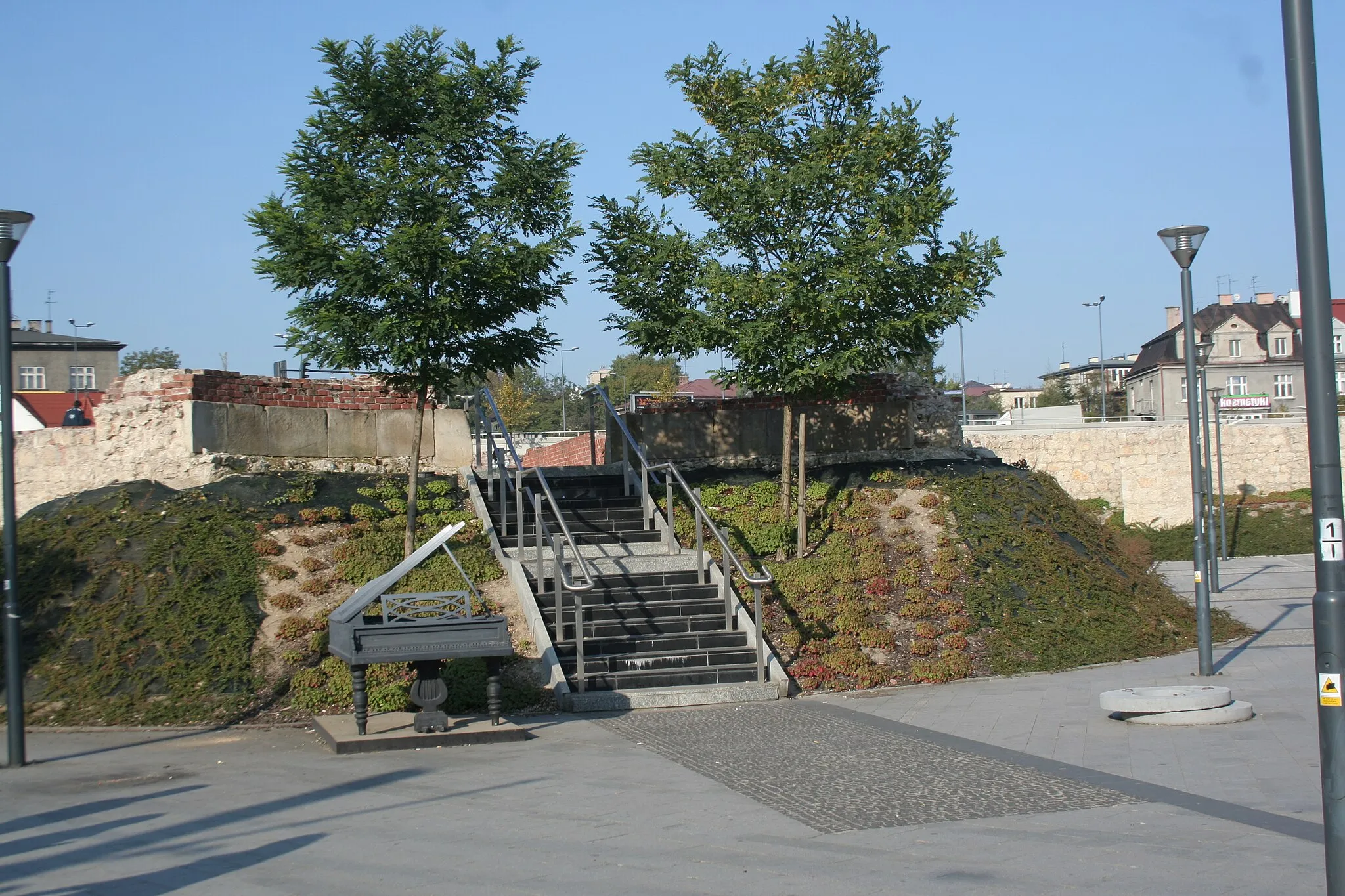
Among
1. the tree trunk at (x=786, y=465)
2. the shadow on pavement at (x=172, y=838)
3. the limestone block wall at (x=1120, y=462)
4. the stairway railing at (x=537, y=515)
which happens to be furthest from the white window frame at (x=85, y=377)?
the shadow on pavement at (x=172, y=838)

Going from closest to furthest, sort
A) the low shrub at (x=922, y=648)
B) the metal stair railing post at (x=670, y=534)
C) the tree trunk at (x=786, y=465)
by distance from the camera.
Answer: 1. the low shrub at (x=922, y=648)
2. the metal stair railing post at (x=670, y=534)
3. the tree trunk at (x=786, y=465)

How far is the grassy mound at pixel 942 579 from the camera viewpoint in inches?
494

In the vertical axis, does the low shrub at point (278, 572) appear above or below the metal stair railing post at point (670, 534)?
below

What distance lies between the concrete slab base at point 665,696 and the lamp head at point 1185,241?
20.8 feet

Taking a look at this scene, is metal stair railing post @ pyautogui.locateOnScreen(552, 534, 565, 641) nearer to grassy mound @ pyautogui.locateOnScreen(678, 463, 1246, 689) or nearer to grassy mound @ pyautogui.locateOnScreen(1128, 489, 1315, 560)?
grassy mound @ pyautogui.locateOnScreen(678, 463, 1246, 689)

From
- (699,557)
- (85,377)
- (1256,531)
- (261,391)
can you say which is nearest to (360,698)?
(699,557)

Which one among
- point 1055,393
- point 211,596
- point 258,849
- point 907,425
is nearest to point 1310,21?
point 258,849

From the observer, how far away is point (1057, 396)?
291ft

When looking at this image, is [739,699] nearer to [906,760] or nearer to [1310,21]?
[906,760]

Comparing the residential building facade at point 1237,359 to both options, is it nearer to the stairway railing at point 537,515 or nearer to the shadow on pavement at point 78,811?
the stairway railing at point 537,515

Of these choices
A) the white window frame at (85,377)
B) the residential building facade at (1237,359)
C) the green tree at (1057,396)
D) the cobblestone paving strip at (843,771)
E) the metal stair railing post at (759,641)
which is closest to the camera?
the cobblestone paving strip at (843,771)

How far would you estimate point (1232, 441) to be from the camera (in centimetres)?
4153

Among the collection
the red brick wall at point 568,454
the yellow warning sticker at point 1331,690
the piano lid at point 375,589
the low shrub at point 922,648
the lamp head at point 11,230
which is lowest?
the low shrub at point 922,648

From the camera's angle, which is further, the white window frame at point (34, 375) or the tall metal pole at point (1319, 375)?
the white window frame at point (34, 375)
